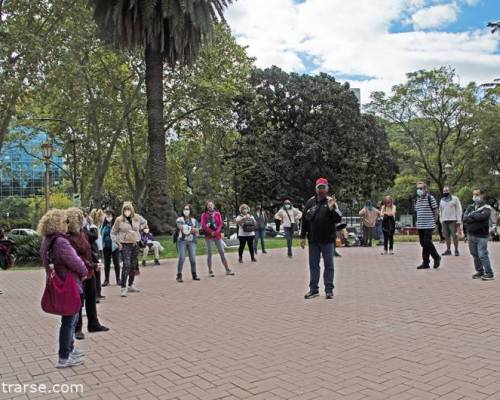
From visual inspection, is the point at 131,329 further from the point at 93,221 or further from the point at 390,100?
the point at 390,100

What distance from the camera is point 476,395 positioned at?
398 centimetres

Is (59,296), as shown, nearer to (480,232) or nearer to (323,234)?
(323,234)

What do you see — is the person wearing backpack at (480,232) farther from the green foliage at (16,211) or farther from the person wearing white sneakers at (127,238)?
the green foliage at (16,211)

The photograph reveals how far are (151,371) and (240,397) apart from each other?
116 centimetres

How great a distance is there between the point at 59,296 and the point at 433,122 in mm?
37646

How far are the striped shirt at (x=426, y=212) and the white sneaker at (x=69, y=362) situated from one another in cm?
848

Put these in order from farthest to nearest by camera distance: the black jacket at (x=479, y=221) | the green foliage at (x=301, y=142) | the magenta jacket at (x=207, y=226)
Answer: the green foliage at (x=301, y=142) < the magenta jacket at (x=207, y=226) < the black jacket at (x=479, y=221)

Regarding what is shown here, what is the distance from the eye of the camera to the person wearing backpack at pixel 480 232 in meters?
9.44

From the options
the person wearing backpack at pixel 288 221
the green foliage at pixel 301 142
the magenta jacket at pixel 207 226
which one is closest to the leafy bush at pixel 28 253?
the magenta jacket at pixel 207 226

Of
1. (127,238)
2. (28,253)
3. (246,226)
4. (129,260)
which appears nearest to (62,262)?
(127,238)

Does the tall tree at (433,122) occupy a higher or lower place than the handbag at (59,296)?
higher

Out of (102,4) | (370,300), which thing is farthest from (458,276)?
(102,4)

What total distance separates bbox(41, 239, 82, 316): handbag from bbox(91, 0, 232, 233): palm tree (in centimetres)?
1557

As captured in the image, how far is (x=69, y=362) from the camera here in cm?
508
